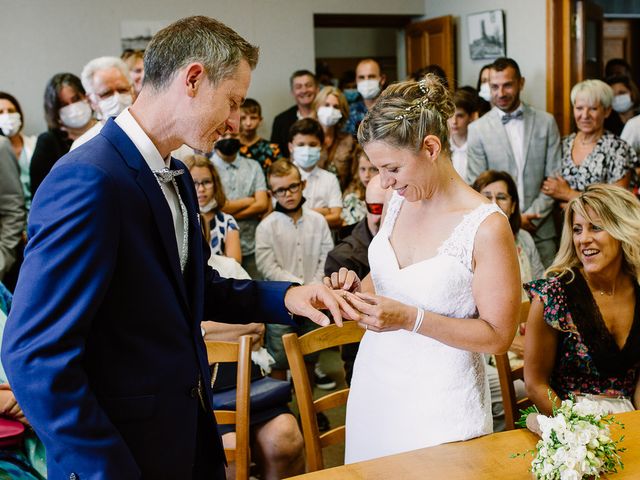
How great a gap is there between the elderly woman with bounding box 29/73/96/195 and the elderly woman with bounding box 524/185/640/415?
9.69ft

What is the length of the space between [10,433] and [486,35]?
6121 mm

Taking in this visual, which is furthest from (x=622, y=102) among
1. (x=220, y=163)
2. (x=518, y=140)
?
(x=220, y=163)

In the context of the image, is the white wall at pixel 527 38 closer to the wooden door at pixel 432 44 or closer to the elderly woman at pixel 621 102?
the wooden door at pixel 432 44

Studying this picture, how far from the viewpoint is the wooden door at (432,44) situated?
7.86m

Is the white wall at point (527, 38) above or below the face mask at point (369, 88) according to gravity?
above

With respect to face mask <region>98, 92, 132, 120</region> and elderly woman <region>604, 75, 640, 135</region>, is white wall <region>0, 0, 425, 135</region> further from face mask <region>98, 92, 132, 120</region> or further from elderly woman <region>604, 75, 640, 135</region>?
face mask <region>98, 92, 132, 120</region>

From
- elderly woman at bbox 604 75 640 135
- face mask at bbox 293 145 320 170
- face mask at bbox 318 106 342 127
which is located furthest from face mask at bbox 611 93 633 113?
face mask at bbox 293 145 320 170

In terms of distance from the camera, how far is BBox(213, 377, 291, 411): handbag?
2953mm

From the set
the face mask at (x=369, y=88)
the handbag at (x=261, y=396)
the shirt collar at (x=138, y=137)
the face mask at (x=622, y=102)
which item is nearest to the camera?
the shirt collar at (x=138, y=137)

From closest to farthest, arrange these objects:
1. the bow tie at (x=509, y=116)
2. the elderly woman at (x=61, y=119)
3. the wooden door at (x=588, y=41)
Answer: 1. the elderly woman at (x=61, y=119)
2. the bow tie at (x=509, y=116)
3. the wooden door at (x=588, y=41)

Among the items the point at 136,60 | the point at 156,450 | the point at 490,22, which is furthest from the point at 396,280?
the point at 490,22

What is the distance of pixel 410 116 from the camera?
6.93 ft

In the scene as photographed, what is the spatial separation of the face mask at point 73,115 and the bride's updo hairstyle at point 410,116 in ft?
9.21

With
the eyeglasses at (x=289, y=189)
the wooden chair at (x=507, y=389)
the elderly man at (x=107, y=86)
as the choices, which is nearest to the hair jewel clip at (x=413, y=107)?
the wooden chair at (x=507, y=389)
